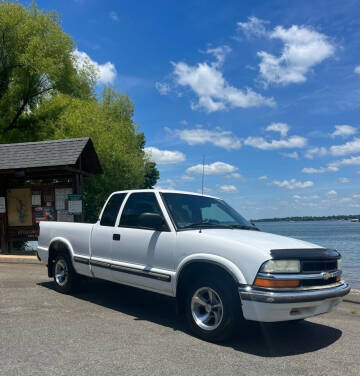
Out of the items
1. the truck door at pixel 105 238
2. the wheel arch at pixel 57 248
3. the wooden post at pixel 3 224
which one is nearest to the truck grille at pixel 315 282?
the truck door at pixel 105 238

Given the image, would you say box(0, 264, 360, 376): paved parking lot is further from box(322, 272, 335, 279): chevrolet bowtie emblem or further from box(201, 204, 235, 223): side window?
box(201, 204, 235, 223): side window

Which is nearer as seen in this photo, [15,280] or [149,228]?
[149,228]

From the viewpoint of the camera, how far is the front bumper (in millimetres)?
4242

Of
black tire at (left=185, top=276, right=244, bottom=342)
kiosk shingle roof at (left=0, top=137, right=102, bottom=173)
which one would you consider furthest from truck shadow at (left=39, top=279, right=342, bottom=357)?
kiosk shingle roof at (left=0, top=137, right=102, bottom=173)

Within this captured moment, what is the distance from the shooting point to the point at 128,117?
1775 inches

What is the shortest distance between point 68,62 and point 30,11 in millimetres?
4262

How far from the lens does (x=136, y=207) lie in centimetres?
619

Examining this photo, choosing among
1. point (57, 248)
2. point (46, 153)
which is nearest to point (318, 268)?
point (57, 248)

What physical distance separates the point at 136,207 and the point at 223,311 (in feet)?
7.63

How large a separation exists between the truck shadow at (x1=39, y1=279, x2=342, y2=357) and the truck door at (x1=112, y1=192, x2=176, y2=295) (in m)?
0.62

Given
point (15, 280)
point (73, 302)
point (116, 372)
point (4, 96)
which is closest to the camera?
point (116, 372)

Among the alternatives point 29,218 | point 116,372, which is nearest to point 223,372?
point 116,372

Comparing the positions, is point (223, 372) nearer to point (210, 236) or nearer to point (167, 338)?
point (167, 338)

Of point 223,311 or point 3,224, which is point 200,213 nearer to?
point 223,311
